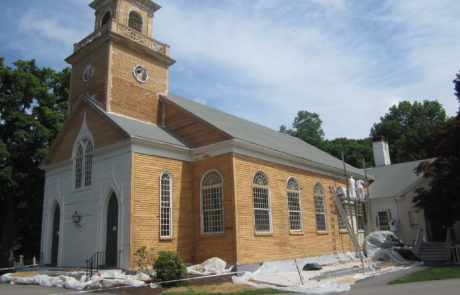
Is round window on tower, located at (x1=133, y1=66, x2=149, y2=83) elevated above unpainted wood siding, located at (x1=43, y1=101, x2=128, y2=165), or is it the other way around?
round window on tower, located at (x1=133, y1=66, x2=149, y2=83)

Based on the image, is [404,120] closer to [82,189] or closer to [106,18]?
[106,18]

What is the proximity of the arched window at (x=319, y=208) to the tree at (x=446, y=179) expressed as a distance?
5.30m

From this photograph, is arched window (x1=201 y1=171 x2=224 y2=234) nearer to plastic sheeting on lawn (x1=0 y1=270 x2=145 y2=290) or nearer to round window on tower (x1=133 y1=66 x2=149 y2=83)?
plastic sheeting on lawn (x1=0 y1=270 x2=145 y2=290)

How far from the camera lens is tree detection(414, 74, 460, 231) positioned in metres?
19.9

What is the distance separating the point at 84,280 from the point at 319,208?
545 inches

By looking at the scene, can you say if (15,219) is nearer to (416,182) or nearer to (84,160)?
(84,160)

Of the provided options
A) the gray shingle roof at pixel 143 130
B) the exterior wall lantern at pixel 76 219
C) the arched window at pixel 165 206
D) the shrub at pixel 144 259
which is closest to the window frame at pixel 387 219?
the gray shingle roof at pixel 143 130

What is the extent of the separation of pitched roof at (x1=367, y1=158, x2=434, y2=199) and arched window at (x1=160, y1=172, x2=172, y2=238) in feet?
51.5

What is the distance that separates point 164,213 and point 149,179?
1.67 m

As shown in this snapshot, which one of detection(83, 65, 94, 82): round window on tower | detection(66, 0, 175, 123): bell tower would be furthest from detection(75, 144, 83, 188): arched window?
detection(83, 65, 94, 82): round window on tower

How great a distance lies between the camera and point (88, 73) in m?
21.7

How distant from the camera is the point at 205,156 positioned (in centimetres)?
1920

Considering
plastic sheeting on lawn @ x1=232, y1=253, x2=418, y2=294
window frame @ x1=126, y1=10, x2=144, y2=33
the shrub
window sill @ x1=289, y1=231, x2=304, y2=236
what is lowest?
plastic sheeting on lawn @ x1=232, y1=253, x2=418, y2=294

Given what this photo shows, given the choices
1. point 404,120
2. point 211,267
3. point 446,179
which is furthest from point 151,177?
point 404,120
